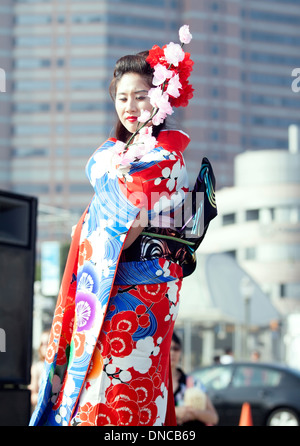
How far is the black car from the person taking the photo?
1280cm

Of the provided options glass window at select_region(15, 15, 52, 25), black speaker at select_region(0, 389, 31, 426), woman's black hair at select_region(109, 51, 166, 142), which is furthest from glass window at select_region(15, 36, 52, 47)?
woman's black hair at select_region(109, 51, 166, 142)

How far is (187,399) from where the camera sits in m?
5.89

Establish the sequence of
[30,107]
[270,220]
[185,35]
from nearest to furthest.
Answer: [185,35] → [270,220] → [30,107]

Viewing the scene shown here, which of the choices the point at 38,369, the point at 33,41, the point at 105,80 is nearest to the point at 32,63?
the point at 33,41

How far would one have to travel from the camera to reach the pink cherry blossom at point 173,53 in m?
3.14

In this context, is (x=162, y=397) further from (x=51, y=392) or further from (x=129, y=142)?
(x=129, y=142)

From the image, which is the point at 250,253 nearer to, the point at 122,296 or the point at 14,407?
the point at 14,407

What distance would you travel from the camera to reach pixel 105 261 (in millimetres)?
2982

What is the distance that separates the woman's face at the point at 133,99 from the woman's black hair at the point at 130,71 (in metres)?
0.02

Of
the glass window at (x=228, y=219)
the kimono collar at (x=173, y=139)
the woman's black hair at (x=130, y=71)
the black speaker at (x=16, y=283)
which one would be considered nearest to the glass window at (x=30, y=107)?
the glass window at (x=228, y=219)

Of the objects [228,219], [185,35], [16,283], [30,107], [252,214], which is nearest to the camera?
[185,35]

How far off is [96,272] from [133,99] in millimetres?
665

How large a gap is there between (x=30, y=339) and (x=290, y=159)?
63928 millimetres

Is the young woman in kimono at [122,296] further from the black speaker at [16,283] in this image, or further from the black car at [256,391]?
the black car at [256,391]
